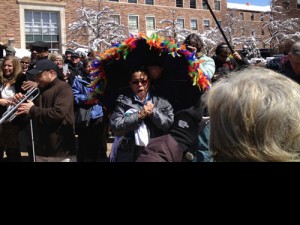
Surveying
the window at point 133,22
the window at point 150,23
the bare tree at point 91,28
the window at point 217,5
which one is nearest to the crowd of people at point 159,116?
the bare tree at point 91,28

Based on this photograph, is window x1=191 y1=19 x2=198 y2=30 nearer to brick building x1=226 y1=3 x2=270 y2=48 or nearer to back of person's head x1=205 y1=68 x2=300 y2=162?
brick building x1=226 y1=3 x2=270 y2=48

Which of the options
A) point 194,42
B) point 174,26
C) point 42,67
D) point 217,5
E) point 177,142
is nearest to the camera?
point 177,142

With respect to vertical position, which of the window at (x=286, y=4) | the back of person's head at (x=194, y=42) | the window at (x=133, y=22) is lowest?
the back of person's head at (x=194, y=42)

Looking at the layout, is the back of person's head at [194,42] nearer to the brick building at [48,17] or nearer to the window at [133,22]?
the brick building at [48,17]

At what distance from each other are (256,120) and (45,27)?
37.8 m

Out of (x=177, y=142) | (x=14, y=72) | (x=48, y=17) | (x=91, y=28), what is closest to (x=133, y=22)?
(x=48, y=17)

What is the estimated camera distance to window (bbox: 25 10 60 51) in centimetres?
3584

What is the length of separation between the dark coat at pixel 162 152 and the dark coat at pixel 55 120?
2433mm

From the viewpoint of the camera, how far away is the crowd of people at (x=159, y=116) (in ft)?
2.96

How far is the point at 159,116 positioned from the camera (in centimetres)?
268

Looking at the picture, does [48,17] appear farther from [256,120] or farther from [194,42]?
[256,120]
